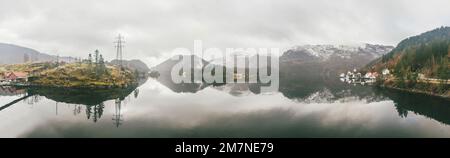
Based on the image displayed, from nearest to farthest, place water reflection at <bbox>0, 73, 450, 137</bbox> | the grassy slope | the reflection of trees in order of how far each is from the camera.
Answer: water reflection at <bbox>0, 73, 450, 137</bbox> < the reflection of trees < the grassy slope

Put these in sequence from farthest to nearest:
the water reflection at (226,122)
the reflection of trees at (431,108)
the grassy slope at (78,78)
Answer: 1. the grassy slope at (78,78)
2. the reflection of trees at (431,108)
3. the water reflection at (226,122)

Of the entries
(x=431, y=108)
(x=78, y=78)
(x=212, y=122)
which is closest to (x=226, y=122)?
(x=212, y=122)

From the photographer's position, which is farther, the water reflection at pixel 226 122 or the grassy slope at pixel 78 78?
the grassy slope at pixel 78 78

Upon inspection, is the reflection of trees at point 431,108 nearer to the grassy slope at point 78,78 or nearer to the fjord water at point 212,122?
the fjord water at point 212,122

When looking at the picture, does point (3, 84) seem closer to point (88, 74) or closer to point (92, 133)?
point (88, 74)

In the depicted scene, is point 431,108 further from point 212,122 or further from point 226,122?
point 212,122

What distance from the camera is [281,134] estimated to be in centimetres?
5416

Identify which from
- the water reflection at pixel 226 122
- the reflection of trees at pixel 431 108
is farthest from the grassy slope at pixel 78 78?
the reflection of trees at pixel 431 108

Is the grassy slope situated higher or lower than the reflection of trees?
higher

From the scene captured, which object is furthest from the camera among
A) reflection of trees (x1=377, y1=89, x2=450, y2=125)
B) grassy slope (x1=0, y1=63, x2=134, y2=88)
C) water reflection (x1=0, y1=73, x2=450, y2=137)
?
grassy slope (x1=0, y1=63, x2=134, y2=88)

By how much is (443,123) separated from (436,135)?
1581 centimetres

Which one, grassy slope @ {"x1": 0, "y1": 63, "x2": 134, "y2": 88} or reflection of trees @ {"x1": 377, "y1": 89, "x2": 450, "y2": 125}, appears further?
grassy slope @ {"x1": 0, "y1": 63, "x2": 134, "y2": 88}

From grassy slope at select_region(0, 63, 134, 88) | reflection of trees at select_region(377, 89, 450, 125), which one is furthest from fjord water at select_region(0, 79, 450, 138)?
grassy slope at select_region(0, 63, 134, 88)

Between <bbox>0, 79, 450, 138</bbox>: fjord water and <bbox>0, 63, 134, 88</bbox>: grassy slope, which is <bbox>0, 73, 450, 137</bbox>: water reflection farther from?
<bbox>0, 63, 134, 88</bbox>: grassy slope
